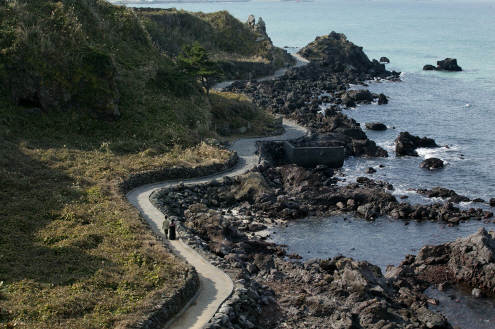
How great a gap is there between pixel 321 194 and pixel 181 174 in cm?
1076

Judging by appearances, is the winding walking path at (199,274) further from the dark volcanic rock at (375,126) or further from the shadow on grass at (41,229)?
the dark volcanic rock at (375,126)

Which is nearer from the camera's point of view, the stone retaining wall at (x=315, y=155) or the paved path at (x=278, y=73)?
the stone retaining wall at (x=315, y=155)

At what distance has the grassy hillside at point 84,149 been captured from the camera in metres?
18.6

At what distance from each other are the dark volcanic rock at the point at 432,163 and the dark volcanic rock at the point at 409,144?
12.9 feet

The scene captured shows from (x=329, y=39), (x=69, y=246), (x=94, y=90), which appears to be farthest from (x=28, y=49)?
(x=329, y=39)

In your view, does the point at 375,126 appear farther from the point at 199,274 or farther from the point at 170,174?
the point at 199,274

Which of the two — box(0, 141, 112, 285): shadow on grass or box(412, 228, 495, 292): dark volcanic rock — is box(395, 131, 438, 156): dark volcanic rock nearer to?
box(412, 228, 495, 292): dark volcanic rock

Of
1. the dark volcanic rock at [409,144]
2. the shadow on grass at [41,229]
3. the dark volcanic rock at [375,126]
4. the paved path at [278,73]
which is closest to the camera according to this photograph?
the shadow on grass at [41,229]

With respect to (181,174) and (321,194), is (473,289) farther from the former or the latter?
(181,174)

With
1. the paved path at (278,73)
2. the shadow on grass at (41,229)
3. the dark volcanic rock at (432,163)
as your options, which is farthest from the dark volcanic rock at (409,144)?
the shadow on grass at (41,229)

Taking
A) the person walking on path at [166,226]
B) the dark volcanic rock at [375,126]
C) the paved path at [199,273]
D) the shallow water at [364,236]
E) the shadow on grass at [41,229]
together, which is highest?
the dark volcanic rock at [375,126]

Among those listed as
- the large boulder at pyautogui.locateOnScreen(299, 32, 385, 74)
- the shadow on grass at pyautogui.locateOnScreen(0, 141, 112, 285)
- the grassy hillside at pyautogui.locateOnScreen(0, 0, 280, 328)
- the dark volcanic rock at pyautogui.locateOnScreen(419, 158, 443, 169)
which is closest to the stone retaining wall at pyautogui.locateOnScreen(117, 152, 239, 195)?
the grassy hillside at pyautogui.locateOnScreen(0, 0, 280, 328)

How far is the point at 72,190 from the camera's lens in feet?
92.9

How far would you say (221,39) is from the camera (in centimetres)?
9669
